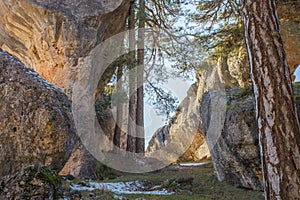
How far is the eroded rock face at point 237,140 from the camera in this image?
4.87 m

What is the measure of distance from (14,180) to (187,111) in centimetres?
1694

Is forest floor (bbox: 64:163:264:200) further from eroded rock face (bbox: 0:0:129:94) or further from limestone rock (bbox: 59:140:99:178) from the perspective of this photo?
eroded rock face (bbox: 0:0:129:94)

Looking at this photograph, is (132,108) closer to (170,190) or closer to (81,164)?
(81,164)

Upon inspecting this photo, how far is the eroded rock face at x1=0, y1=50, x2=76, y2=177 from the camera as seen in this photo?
150 inches

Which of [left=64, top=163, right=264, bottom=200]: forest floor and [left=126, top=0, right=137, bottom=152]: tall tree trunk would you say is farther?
[left=126, top=0, right=137, bottom=152]: tall tree trunk

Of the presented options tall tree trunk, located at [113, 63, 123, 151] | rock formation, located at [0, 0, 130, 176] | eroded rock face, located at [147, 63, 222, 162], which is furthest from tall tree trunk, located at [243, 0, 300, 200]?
eroded rock face, located at [147, 63, 222, 162]

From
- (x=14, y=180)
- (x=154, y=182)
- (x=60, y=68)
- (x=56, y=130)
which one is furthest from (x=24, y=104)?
(x=60, y=68)

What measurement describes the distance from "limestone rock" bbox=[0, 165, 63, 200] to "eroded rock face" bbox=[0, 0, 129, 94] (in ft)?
23.3

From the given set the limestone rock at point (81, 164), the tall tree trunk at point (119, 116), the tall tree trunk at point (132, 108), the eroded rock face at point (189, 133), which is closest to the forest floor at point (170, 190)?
the limestone rock at point (81, 164)

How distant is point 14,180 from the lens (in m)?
2.93

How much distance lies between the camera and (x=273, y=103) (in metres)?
3.08

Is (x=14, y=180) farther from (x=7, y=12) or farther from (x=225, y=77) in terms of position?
(x=225, y=77)

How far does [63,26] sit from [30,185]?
28.4ft

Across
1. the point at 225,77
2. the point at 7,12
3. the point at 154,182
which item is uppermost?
the point at 7,12
